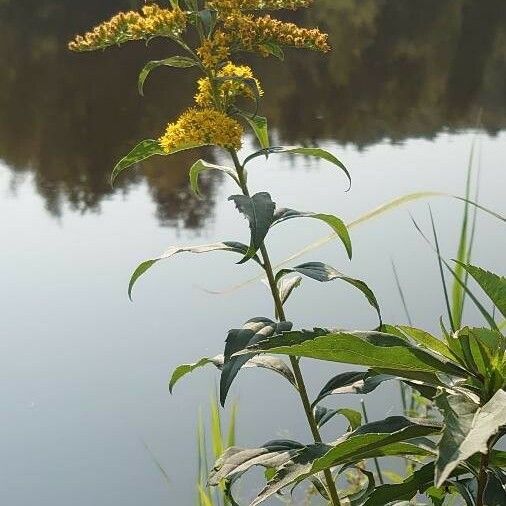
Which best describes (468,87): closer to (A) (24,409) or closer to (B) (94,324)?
(B) (94,324)

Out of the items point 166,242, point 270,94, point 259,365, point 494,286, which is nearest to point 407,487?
point 494,286

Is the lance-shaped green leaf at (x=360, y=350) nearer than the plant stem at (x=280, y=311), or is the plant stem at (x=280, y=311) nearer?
the lance-shaped green leaf at (x=360, y=350)

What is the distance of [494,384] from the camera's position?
0.58 meters

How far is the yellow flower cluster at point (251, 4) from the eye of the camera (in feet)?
3.22

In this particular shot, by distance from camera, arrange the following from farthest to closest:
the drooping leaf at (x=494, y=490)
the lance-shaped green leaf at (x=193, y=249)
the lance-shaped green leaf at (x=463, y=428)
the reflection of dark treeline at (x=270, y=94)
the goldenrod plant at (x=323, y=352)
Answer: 1. the reflection of dark treeline at (x=270, y=94)
2. the lance-shaped green leaf at (x=193, y=249)
3. the drooping leaf at (x=494, y=490)
4. the goldenrod plant at (x=323, y=352)
5. the lance-shaped green leaf at (x=463, y=428)

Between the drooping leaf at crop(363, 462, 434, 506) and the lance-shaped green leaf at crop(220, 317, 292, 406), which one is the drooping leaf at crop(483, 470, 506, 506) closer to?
the drooping leaf at crop(363, 462, 434, 506)

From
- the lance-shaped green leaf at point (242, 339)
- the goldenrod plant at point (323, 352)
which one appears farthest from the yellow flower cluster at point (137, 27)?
the lance-shaped green leaf at point (242, 339)

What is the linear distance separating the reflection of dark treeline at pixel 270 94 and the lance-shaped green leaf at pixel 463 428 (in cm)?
362

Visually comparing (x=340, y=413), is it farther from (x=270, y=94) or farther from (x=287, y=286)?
(x=270, y=94)

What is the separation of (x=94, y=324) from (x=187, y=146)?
237cm

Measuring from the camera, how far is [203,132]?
91 cm

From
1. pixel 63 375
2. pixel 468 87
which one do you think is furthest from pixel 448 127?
pixel 63 375

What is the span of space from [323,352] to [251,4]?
60 cm

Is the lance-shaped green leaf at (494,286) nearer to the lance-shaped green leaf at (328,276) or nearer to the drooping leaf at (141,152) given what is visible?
the lance-shaped green leaf at (328,276)
